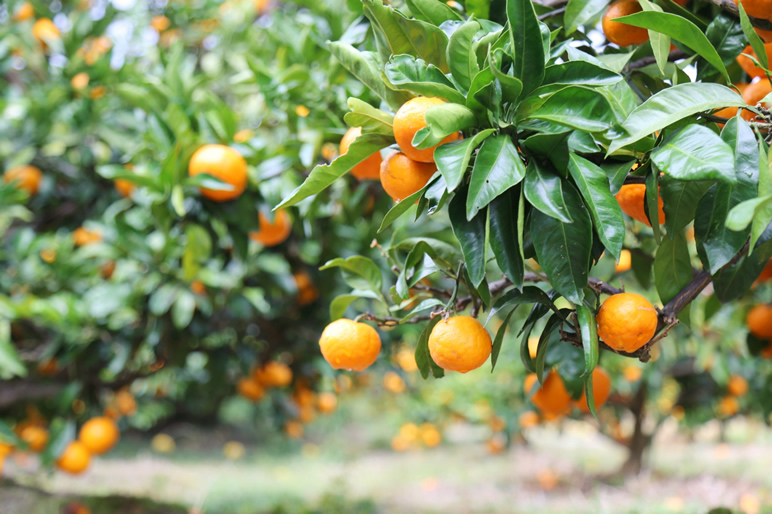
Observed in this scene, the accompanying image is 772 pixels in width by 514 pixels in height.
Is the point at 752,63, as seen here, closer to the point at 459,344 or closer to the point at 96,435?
the point at 459,344

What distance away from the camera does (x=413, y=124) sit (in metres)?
0.66

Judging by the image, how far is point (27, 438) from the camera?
2381mm

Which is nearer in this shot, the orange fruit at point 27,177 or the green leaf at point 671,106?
the green leaf at point 671,106

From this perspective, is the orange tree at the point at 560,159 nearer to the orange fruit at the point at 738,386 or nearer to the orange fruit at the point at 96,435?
the orange fruit at the point at 96,435

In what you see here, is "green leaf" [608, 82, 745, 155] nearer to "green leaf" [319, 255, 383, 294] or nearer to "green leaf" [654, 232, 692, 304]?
"green leaf" [654, 232, 692, 304]

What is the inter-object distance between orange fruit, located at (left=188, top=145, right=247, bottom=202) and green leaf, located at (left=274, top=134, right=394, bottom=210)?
0.55m

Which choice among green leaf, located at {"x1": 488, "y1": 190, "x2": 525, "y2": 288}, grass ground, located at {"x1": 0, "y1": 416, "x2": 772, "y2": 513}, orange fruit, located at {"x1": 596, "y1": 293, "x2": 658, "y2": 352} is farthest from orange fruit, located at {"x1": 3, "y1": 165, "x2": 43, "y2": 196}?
orange fruit, located at {"x1": 596, "y1": 293, "x2": 658, "y2": 352}

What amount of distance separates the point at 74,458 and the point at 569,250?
1.93m

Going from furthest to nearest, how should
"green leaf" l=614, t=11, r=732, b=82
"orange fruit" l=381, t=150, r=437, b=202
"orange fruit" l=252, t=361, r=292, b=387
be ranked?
1. "orange fruit" l=252, t=361, r=292, b=387
2. "orange fruit" l=381, t=150, r=437, b=202
3. "green leaf" l=614, t=11, r=732, b=82

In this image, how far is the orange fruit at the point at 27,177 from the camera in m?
1.93

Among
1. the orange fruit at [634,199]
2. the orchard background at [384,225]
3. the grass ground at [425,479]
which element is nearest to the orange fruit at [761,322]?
the orchard background at [384,225]

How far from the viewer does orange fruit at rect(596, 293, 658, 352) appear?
0.66 metres

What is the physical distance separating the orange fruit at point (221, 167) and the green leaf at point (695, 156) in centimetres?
89

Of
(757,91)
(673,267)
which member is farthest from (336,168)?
(757,91)
